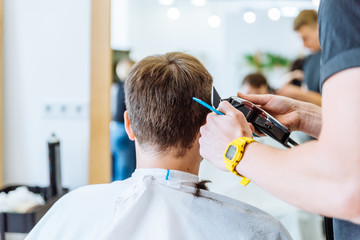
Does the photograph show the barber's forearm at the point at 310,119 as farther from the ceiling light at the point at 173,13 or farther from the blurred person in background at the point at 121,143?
the ceiling light at the point at 173,13

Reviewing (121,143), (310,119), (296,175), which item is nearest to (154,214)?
(296,175)

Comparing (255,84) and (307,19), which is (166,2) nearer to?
(255,84)

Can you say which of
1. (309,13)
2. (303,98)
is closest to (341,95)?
(303,98)

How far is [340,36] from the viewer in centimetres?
72

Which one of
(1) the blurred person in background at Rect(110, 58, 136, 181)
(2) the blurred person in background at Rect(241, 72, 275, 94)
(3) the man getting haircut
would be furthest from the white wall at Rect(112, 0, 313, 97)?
(3) the man getting haircut

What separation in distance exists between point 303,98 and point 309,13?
31.3 inches

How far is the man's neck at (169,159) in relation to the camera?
1.15m

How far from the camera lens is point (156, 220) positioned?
1.03 metres

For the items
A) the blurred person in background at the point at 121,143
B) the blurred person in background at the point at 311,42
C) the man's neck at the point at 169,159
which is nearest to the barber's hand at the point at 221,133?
the man's neck at the point at 169,159

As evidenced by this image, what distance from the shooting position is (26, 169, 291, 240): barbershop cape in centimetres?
102

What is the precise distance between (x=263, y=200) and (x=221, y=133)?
108 cm

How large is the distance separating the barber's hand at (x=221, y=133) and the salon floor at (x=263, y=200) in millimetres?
465

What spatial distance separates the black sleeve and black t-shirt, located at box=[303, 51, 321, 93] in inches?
78.7

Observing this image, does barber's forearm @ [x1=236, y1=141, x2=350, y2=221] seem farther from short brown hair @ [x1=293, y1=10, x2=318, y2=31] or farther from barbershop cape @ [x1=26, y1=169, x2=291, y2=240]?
short brown hair @ [x1=293, y1=10, x2=318, y2=31]
